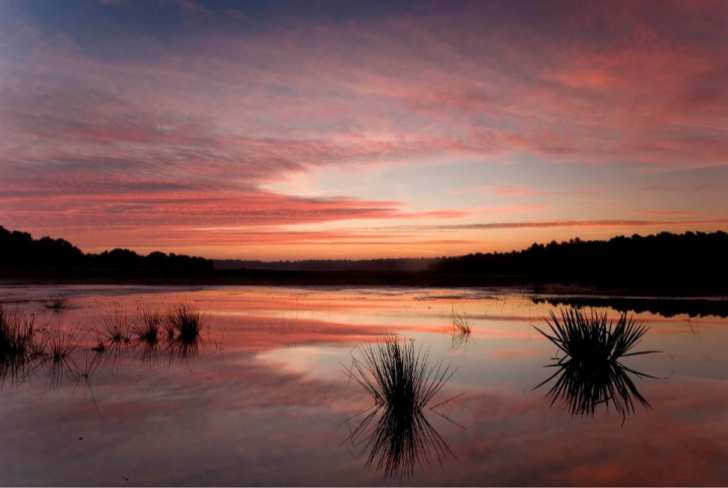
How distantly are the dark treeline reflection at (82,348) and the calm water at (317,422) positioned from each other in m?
0.12

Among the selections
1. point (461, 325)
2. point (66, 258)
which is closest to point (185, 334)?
point (461, 325)

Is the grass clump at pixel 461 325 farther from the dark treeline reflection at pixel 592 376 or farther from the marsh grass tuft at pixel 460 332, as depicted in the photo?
the dark treeline reflection at pixel 592 376

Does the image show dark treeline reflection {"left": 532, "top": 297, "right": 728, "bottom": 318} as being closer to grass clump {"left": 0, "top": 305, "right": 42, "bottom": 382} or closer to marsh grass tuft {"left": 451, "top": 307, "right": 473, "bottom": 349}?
marsh grass tuft {"left": 451, "top": 307, "right": 473, "bottom": 349}

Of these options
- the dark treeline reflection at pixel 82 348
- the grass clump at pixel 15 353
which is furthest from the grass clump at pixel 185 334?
the grass clump at pixel 15 353

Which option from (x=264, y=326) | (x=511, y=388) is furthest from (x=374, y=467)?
(x=264, y=326)

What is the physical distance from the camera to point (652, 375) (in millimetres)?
10578

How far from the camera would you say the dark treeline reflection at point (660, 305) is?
21.5m

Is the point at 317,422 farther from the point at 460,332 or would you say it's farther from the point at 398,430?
the point at 460,332

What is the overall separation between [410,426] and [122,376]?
18.8 feet

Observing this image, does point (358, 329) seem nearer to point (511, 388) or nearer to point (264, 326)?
point (264, 326)

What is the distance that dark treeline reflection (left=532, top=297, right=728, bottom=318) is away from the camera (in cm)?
2148

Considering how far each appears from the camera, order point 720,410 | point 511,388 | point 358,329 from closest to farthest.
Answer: point 720,410 < point 511,388 < point 358,329

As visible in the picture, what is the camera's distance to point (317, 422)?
24.0 ft

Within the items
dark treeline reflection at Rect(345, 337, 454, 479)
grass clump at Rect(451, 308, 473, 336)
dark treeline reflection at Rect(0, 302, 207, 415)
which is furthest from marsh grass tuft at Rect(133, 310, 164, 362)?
grass clump at Rect(451, 308, 473, 336)
